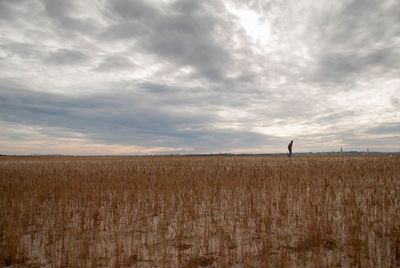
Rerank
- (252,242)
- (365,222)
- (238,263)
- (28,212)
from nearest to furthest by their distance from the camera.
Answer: (238,263)
(252,242)
(365,222)
(28,212)

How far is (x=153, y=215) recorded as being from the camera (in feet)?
18.8

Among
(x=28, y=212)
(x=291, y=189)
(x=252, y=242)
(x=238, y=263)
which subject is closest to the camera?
(x=238, y=263)

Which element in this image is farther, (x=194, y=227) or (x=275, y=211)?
(x=275, y=211)

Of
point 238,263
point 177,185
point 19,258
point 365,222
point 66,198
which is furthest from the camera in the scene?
point 177,185

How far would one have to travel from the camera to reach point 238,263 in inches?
130

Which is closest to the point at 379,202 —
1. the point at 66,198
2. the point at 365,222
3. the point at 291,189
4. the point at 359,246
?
the point at 365,222

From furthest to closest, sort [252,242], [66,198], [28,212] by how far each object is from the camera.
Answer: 1. [66,198]
2. [28,212]
3. [252,242]

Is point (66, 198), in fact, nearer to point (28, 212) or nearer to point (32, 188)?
point (28, 212)

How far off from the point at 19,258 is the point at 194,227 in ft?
10.0

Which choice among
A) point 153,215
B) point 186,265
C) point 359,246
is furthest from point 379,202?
point 153,215

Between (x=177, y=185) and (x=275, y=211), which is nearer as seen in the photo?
(x=275, y=211)

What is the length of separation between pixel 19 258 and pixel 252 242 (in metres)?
3.90

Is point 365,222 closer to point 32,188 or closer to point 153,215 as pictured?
point 153,215

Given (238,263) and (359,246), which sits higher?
(359,246)
